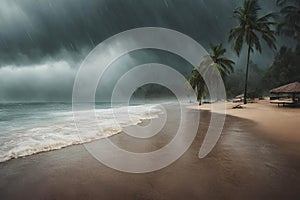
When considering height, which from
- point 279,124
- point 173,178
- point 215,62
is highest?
point 215,62

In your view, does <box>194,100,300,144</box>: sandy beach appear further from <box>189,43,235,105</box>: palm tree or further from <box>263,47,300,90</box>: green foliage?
<box>263,47,300,90</box>: green foliage

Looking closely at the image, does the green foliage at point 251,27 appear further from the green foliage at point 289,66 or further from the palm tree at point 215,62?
the green foliage at point 289,66

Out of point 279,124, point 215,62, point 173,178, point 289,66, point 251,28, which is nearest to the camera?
point 173,178

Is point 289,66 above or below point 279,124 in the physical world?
above

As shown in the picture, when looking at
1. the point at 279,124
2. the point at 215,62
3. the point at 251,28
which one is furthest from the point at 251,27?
the point at 279,124

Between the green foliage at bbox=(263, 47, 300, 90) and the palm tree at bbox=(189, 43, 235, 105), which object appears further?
the green foliage at bbox=(263, 47, 300, 90)

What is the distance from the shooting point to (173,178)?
363 cm

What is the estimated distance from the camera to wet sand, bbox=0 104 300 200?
3033 mm

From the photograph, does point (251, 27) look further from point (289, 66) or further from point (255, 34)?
point (289, 66)

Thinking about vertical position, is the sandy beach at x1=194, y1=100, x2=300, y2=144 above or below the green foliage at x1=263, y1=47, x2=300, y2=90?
below

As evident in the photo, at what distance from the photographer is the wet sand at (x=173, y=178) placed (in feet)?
9.95

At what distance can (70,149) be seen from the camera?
6281 mm

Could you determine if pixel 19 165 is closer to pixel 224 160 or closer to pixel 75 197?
pixel 75 197

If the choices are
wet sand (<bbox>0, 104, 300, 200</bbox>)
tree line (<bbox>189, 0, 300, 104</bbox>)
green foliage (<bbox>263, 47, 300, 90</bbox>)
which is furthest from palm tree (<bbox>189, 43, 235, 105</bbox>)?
wet sand (<bbox>0, 104, 300, 200</bbox>)
